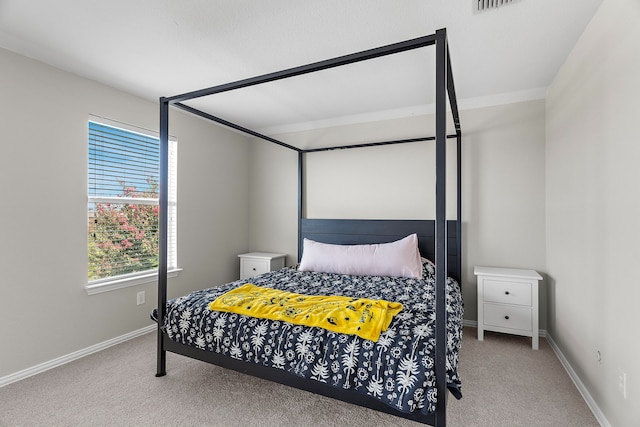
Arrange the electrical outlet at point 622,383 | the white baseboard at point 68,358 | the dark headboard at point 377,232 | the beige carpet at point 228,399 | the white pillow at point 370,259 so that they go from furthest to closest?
the dark headboard at point 377,232 → the white pillow at point 370,259 → the white baseboard at point 68,358 → the beige carpet at point 228,399 → the electrical outlet at point 622,383

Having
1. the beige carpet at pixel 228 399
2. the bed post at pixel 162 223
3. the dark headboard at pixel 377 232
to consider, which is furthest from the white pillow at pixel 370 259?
the bed post at pixel 162 223

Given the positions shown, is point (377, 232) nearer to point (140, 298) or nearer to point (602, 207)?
point (602, 207)

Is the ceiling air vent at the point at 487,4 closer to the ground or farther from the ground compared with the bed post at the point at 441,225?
farther from the ground

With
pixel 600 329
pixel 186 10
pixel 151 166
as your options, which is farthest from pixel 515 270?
pixel 151 166

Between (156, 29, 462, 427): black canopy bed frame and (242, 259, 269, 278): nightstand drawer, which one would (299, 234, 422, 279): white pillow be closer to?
(156, 29, 462, 427): black canopy bed frame

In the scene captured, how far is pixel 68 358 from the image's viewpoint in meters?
2.52

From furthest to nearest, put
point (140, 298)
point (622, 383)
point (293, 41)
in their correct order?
point (140, 298)
point (293, 41)
point (622, 383)

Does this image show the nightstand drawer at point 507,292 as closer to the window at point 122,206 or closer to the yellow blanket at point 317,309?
the yellow blanket at point 317,309

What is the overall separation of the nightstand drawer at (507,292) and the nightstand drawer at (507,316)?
0.17ft

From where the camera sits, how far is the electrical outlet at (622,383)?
1552 mm

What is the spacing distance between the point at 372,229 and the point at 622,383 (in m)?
2.25

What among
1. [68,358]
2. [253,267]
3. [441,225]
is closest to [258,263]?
[253,267]

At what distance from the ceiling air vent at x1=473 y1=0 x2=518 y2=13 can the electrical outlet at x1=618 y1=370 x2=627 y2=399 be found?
2.00m

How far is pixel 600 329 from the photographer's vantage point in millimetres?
1835
